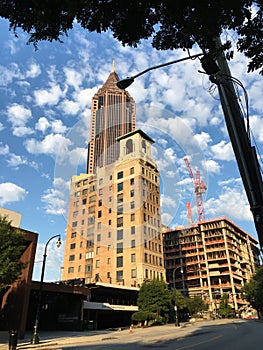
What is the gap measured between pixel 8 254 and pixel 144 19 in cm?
2027

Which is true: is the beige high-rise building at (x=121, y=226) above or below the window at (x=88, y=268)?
above

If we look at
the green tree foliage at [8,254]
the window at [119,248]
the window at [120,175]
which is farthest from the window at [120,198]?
the green tree foliage at [8,254]

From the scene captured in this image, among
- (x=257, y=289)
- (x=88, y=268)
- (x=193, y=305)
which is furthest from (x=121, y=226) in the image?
(x=257, y=289)

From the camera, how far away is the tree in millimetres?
6070

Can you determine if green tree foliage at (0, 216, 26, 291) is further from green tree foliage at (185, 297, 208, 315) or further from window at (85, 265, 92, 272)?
window at (85, 265, 92, 272)

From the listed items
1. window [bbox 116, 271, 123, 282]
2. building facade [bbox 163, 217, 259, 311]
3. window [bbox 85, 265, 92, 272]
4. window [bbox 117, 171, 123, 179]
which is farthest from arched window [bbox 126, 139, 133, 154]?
building facade [bbox 163, 217, 259, 311]

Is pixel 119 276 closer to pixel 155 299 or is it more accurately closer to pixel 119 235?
pixel 119 235

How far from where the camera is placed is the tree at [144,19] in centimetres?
607

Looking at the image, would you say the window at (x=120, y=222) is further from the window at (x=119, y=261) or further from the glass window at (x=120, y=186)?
the glass window at (x=120, y=186)

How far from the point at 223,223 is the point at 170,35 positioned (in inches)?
4371

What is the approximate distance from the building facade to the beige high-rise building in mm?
33388

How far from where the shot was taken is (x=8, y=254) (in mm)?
22391

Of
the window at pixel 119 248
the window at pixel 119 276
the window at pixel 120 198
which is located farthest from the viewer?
the window at pixel 119 248

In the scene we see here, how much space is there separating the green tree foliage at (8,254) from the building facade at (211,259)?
8333 cm
